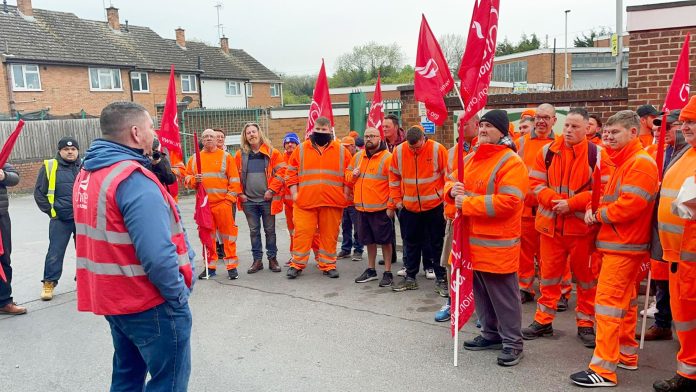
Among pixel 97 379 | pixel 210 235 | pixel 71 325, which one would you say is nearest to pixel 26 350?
pixel 71 325

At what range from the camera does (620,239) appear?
4.01 m

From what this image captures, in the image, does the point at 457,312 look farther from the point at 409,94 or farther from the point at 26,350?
the point at 409,94

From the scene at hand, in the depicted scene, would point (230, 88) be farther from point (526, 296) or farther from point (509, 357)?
point (509, 357)

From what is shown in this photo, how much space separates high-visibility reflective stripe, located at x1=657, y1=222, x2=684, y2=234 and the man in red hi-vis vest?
323 cm

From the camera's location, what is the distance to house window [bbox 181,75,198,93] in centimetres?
3781

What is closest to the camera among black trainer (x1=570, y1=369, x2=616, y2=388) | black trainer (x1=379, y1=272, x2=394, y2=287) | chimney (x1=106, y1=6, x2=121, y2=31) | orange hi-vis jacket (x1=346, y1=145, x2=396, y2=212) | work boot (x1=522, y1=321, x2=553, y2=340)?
black trainer (x1=570, y1=369, x2=616, y2=388)

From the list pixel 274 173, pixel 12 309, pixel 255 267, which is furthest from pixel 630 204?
pixel 12 309

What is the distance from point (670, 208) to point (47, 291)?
6.71 metres

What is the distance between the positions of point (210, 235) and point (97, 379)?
3212mm

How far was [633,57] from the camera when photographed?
6703mm

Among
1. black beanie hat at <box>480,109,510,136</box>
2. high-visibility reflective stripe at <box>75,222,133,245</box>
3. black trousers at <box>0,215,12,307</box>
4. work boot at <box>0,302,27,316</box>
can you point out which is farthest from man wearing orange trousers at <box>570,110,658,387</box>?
black trousers at <box>0,215,12,307</box>

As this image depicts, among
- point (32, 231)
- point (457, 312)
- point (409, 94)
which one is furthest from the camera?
point (32, 231)

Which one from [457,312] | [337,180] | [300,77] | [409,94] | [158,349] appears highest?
[300,77]

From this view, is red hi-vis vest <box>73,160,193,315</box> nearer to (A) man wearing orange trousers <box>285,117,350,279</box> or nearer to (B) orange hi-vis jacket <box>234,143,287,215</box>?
(A) man wearing orange trousers <box>285,117,350,279</box>
